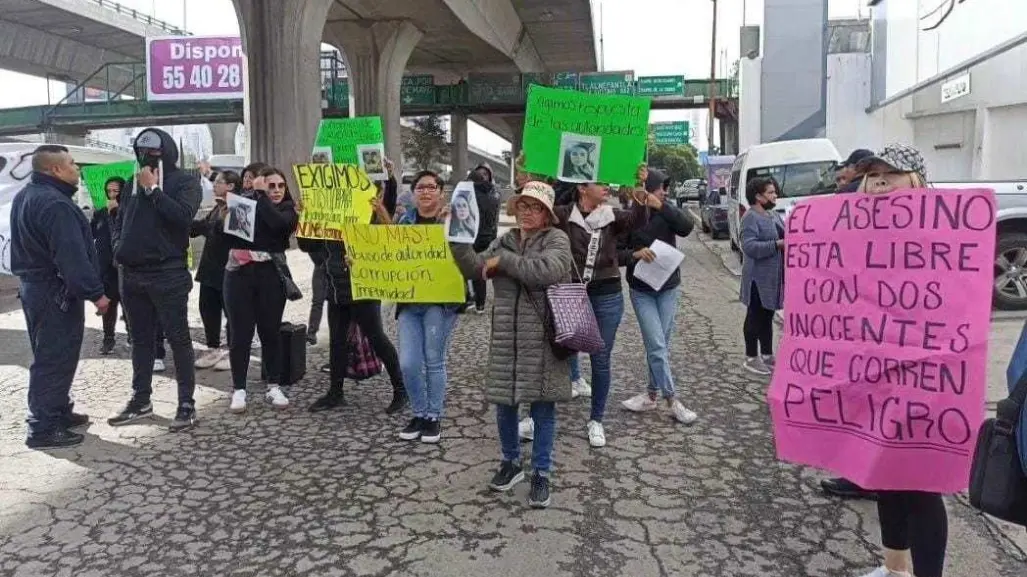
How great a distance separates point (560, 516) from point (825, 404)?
147 centimetres

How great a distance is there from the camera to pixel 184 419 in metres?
5.52

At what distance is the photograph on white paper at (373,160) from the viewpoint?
21.1 feet

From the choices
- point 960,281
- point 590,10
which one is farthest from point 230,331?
point 590,10

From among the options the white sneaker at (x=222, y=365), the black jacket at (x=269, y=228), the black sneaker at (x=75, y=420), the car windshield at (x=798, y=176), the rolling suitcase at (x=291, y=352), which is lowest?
the black sneaker at (x=75, y=420)

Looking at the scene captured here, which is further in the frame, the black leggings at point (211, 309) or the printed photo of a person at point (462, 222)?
the black leggings at point (211, 309)

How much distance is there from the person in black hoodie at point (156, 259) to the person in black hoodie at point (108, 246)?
1851 millimetres

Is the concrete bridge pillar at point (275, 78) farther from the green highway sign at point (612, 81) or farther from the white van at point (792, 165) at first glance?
the green highway sign at point (612, 81)

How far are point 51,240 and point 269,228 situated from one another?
4.41 feet

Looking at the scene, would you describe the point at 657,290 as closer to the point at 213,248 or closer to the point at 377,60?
the point at 213,248

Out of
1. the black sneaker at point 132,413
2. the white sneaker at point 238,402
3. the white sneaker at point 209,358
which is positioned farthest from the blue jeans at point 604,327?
the white sneaker at point 209,358

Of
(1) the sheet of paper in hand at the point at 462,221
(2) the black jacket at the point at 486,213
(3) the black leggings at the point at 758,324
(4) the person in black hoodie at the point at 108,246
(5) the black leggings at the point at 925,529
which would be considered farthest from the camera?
(2) the black jacket at the point at 486,213

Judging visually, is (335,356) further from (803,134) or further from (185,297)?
(803,134)

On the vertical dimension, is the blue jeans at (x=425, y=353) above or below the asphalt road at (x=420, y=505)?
above

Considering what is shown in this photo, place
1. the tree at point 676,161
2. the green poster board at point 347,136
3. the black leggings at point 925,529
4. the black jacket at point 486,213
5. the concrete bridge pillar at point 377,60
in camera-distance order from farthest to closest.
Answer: the tree at point 676,161, the concrete bridge pillar at point 377,60, the black jacket at point 486,213, the green poster board at point 347,136, the black leggings at point 925,529
